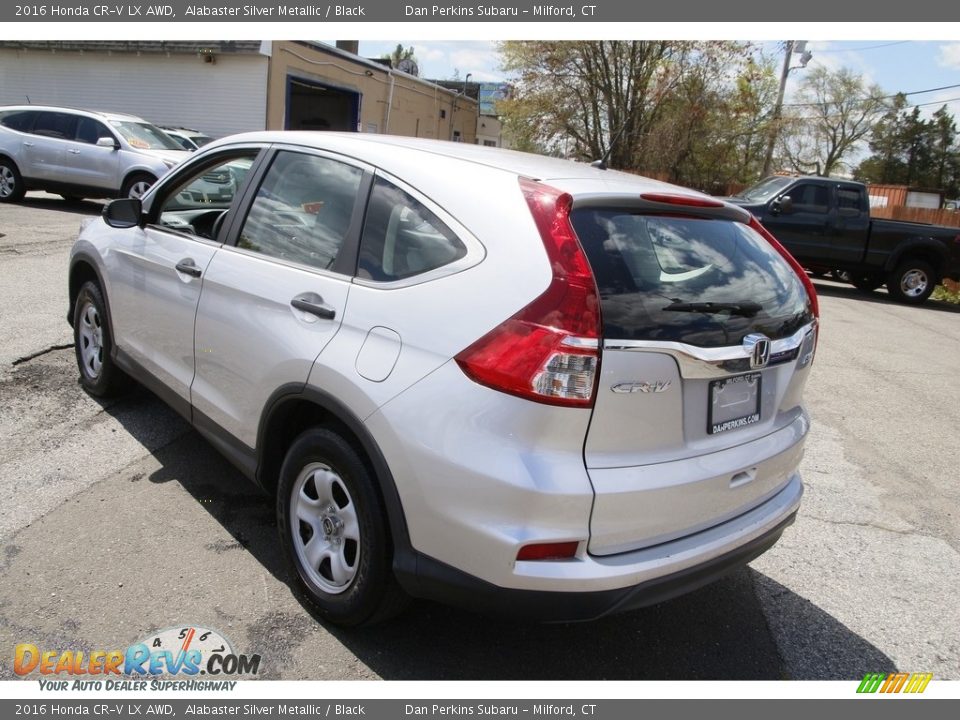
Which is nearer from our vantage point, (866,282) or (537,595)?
(537,595)

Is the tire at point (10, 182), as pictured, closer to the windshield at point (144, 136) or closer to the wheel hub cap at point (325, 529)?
the windshield at point (144, 136)

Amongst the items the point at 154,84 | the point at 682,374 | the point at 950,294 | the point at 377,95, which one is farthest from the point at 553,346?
the point at 377,95

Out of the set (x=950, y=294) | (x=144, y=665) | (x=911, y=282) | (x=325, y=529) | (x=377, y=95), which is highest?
(x=377, y=95)

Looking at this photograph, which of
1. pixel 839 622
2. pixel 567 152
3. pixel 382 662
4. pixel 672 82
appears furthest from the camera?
pixel 567 152

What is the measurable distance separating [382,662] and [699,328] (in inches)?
64.4

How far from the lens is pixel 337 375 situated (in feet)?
8.54

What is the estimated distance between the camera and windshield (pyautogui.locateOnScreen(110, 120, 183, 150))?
1348 cm

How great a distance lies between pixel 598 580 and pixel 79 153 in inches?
563

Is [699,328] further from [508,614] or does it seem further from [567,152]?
[567,152]

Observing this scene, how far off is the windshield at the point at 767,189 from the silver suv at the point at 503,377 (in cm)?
1207

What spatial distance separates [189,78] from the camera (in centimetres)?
2195

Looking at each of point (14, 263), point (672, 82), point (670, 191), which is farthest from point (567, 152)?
point (670, 191)

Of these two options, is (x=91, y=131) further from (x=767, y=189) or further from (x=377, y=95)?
(x=377, y=95)

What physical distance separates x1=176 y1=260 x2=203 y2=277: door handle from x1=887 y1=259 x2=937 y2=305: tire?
14103 millimetres
